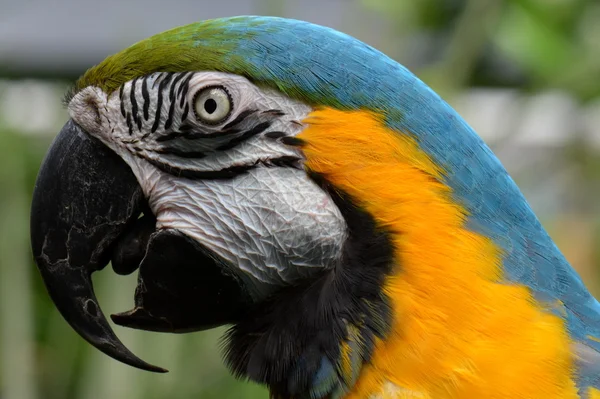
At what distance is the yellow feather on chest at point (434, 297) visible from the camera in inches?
33.3

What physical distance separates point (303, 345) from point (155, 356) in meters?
1.23

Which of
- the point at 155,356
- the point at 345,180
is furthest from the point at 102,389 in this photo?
the point at 345,180

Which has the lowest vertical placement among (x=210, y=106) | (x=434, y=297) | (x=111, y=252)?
(x=111, y=252)

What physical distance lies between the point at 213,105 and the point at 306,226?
206 millimetres

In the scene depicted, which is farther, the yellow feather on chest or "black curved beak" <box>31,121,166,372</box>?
"black curved beak" <box>31,121,166,372</box>

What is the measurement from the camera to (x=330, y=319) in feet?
2.96

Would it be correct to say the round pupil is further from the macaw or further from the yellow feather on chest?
the yellow feather on chest

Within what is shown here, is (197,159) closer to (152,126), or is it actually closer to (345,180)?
(152,126)

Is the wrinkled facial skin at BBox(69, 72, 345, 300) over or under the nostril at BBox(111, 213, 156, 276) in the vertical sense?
over

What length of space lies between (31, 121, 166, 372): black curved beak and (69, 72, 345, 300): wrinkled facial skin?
34 millimetres

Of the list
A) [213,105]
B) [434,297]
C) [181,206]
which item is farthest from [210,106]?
[434,297]

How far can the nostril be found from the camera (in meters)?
0.98

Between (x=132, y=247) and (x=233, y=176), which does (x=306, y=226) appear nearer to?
(x=233, y=176)

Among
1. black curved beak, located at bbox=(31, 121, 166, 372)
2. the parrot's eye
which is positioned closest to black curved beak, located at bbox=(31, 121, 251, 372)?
black curved beak, located at bbox=(31, 121, 166, 372)
